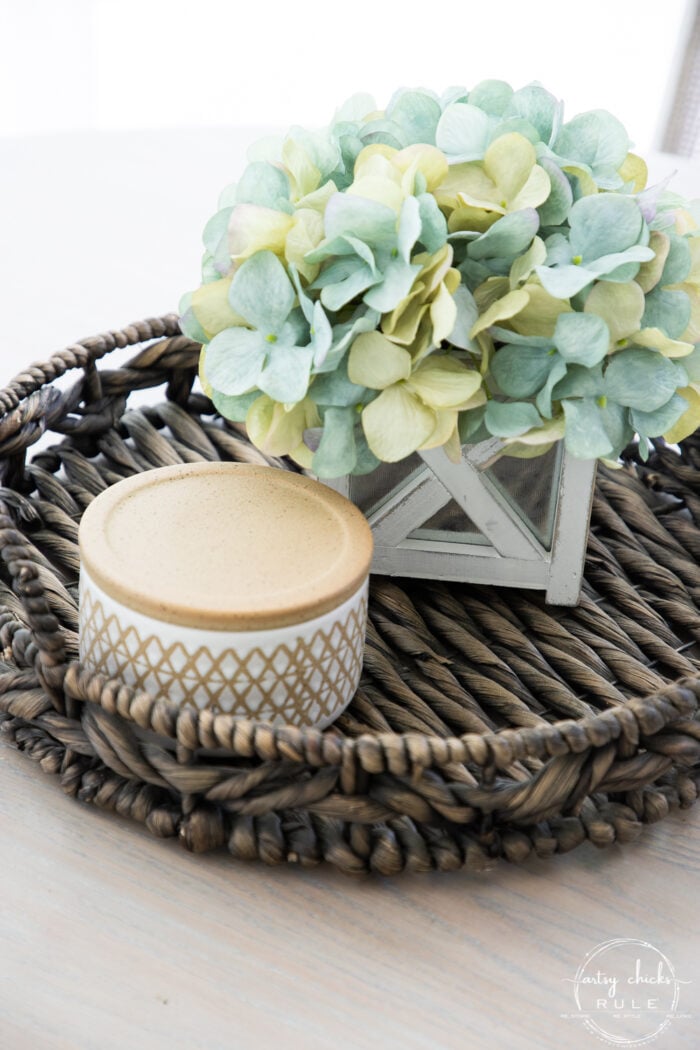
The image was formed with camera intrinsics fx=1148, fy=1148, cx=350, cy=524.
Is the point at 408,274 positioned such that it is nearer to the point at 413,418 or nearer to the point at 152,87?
the point at 413,418

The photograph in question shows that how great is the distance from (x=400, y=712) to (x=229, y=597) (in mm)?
109

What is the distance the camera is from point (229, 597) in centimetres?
41

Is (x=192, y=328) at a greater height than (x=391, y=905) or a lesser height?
greater

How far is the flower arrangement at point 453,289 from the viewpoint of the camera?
0.44 metres

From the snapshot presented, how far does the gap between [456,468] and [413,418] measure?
0.26 ft

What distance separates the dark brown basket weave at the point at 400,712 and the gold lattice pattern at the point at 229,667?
0.04 ft

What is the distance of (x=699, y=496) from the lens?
644mm

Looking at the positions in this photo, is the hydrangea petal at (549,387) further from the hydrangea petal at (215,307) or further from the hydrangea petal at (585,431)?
the hydrangea petal at (215,307)

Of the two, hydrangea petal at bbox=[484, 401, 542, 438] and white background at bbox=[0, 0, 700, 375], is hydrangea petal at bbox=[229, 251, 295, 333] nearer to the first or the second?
hydrangea petal at bbox=[484, 401, 542, 438]

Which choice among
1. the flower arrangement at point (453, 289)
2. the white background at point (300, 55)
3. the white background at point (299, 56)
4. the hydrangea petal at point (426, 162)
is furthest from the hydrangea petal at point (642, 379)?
the white background at point (300, 55)

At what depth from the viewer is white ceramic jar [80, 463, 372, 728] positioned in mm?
409

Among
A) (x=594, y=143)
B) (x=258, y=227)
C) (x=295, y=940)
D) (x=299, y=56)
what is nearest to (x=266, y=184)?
(x=258, y=227)

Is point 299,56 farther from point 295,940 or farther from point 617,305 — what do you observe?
point 295,940

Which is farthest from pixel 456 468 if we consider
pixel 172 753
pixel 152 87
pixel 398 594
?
pixel 152 87
